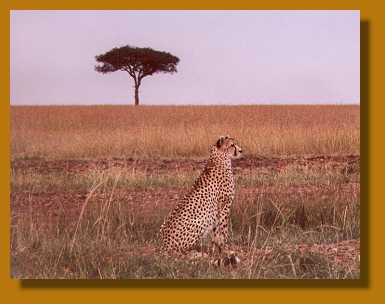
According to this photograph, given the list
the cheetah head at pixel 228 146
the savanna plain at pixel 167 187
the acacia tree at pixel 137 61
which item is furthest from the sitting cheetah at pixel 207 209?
the acacia tree at pixel 137 61

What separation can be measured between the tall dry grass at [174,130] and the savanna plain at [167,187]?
0.04 feet

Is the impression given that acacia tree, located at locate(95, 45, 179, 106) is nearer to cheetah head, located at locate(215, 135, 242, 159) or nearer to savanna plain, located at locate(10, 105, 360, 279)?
savanna plain, located at locate(10, 105, 360, 279)

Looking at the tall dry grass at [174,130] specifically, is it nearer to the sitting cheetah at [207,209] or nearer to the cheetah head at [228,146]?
the cheetah head at [228,146]

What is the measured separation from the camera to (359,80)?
24.7 feet

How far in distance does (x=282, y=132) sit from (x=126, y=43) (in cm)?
165

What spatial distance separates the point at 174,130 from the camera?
8391 millimetres

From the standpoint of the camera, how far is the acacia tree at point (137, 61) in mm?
7500

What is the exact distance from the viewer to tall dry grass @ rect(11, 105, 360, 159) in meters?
7.81

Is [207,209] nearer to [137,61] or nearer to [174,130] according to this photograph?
[174,130]

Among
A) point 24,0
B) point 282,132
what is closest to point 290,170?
point 282,132

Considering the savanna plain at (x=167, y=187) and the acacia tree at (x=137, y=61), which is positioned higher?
the acacia tree at (x=137, y=61)

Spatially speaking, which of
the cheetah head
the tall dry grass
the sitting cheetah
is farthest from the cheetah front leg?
the tall dry grass

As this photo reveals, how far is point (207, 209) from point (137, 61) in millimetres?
1259

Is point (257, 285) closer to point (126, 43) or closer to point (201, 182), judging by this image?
point (201, 182)
